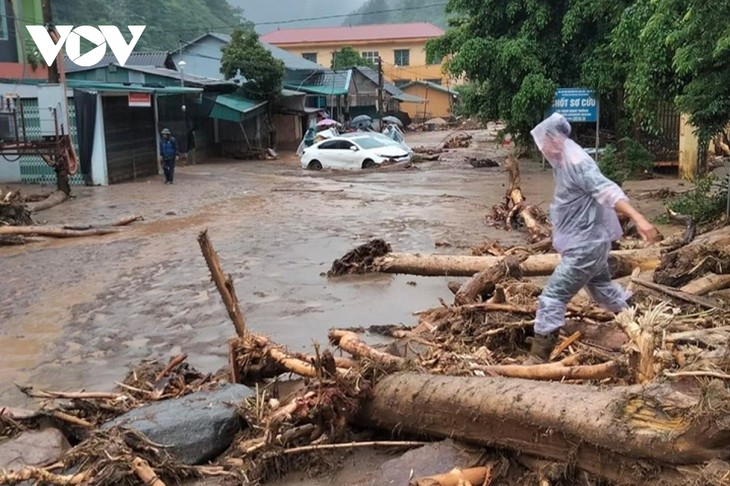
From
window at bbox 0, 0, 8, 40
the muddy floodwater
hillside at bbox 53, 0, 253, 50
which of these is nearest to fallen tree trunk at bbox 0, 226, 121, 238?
the muddy floodwater

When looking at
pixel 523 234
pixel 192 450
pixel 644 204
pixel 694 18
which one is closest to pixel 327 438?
pixel 192 450

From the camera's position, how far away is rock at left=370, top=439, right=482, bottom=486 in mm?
3668

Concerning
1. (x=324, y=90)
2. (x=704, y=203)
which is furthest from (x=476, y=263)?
(x=324, y=90)

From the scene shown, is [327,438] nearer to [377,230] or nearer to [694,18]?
[694,18]

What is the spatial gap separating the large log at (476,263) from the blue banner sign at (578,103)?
1322 centimetres

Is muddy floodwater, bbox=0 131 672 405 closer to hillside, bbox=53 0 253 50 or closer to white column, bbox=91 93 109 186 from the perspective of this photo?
white column, bbox=91 93 109 186

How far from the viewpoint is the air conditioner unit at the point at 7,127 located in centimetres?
1738

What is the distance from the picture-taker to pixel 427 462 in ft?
12.3

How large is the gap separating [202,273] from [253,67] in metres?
23.8

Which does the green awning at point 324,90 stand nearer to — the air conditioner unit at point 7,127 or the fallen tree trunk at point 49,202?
the fallen tree trunk at point 49,202

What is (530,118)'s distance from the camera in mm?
22312

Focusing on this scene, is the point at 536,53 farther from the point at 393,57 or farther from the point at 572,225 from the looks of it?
the point at 393,57

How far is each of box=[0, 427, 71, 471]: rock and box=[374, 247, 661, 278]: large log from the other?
420cm

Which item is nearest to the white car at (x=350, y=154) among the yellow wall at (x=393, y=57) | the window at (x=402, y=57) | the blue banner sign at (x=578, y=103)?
the blue banner sign at (x=578, y=103)
